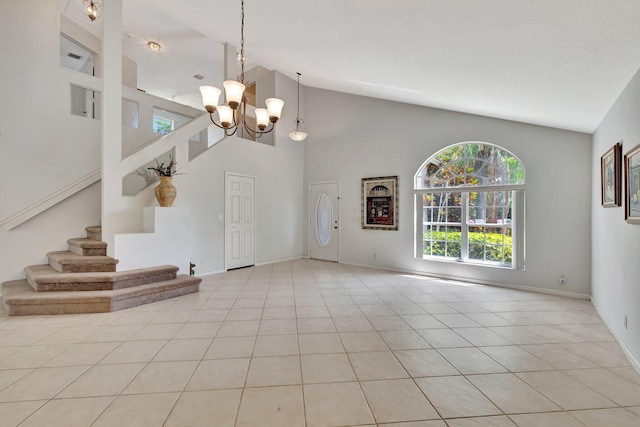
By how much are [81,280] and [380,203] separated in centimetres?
528

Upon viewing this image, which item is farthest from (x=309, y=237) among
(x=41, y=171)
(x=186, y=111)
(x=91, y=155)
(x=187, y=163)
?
(x=41, y=171)

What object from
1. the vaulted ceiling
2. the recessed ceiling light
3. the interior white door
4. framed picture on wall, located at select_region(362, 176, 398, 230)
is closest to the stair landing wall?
the vaulted ceiling

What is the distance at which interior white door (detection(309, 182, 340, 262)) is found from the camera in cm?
703

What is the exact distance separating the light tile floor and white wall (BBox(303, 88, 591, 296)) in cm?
88

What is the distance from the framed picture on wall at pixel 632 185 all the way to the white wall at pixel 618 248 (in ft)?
0.28

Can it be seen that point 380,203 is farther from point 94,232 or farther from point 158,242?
point 94,232

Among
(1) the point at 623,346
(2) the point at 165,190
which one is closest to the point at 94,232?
(2) the point at 165,190

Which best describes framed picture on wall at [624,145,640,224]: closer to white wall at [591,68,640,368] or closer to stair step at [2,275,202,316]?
white wall at [591,68,640,368]

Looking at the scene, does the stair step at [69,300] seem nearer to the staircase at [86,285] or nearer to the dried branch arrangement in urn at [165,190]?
the staircase at [86,285]

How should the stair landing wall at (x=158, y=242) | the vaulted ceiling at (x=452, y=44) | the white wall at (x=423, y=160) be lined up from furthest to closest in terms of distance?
the white wall at (x=423, y=160), the stair landing wall at (x=158, y=242), the vaulted ceiling at (x=452, y=44)

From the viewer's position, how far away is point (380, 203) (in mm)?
6215

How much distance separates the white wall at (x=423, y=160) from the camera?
13.7 feet

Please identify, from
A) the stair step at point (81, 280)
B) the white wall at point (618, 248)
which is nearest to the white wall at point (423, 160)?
the white wall at point (618, 248)

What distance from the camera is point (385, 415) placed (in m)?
1.69
